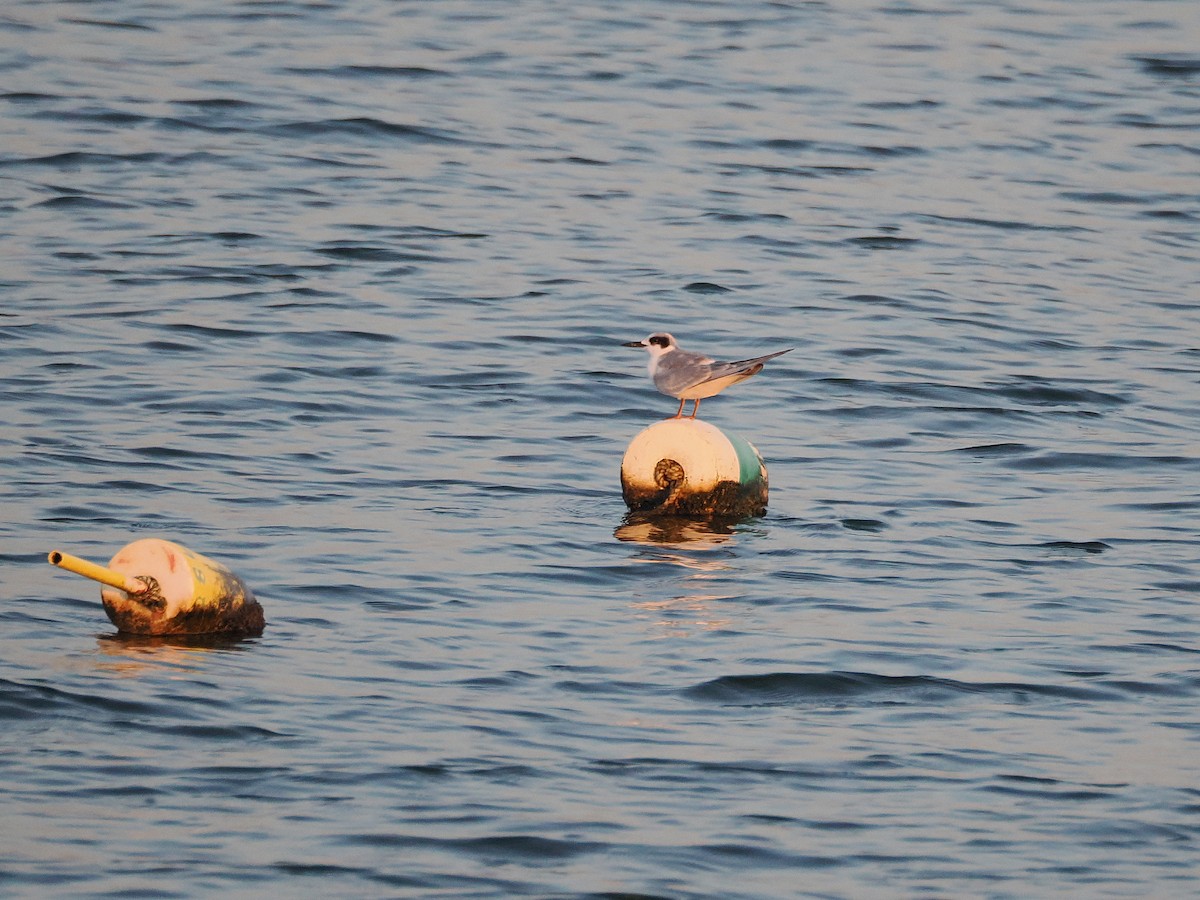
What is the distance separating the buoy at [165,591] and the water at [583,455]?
192 mm

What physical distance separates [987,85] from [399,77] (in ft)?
33.7

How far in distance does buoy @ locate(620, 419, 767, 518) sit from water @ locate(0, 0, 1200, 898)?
0.74ft

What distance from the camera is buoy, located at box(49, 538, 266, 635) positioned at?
11.0 metres

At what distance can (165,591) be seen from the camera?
11.0 metres

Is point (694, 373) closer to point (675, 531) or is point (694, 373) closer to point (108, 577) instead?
point (675, 531)

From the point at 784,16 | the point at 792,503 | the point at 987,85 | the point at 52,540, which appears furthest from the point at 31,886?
the point at 784,16

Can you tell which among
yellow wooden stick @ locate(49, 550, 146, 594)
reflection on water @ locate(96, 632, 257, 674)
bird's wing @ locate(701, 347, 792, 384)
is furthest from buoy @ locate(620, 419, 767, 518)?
yellow wooden stick @ locate(49, 550, 146, 594)

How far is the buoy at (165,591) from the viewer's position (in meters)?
11.0

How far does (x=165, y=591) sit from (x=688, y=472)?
4.58 m

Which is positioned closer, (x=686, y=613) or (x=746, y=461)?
(x=686, y=613)

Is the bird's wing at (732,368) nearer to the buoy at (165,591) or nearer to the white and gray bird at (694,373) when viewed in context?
the white and gray bird at (694,373)

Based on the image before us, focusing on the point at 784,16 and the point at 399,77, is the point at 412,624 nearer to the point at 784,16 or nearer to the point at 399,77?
the point at 399,77

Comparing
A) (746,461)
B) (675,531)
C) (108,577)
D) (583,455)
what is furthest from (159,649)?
(583,455)

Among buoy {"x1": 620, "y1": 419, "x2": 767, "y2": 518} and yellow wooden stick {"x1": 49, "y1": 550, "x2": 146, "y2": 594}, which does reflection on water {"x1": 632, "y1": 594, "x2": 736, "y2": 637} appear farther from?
yellow wooden stick {"x1": 49, "y1": 550, "x2": 146, "y2": 594}
